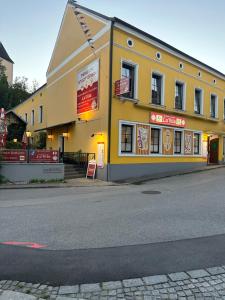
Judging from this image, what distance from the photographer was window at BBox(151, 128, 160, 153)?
61.3 ft

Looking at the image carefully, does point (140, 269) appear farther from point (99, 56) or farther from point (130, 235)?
point (99, 56)

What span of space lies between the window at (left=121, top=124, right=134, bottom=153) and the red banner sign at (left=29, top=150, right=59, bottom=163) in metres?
3.92

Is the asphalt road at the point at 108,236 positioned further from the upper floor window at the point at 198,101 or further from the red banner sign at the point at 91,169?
the upper floor window at the point at 198,101

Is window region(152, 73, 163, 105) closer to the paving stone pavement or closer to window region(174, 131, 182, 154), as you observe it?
window region(174, 131, 182, 154)

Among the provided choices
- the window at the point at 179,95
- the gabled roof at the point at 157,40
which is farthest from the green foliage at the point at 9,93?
the window at the point at 179,95

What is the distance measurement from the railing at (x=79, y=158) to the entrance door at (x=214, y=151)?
471 inches

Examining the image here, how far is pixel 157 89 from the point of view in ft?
63.6

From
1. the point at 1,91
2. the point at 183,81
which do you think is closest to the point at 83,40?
the point at 183,81

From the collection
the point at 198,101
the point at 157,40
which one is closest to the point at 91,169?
the point at 157,40

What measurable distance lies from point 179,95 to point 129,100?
5813 mm

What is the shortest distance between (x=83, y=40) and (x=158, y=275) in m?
18.1

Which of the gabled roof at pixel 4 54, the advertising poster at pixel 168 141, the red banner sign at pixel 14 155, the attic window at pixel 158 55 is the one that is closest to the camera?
the red banner sign at pixel 14 155

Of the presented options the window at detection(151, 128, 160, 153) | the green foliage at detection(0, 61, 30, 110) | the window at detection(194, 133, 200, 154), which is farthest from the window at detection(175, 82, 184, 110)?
the green foliage at detection(0, 61, 30, 110)

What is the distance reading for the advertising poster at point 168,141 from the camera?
19297 millimetres
